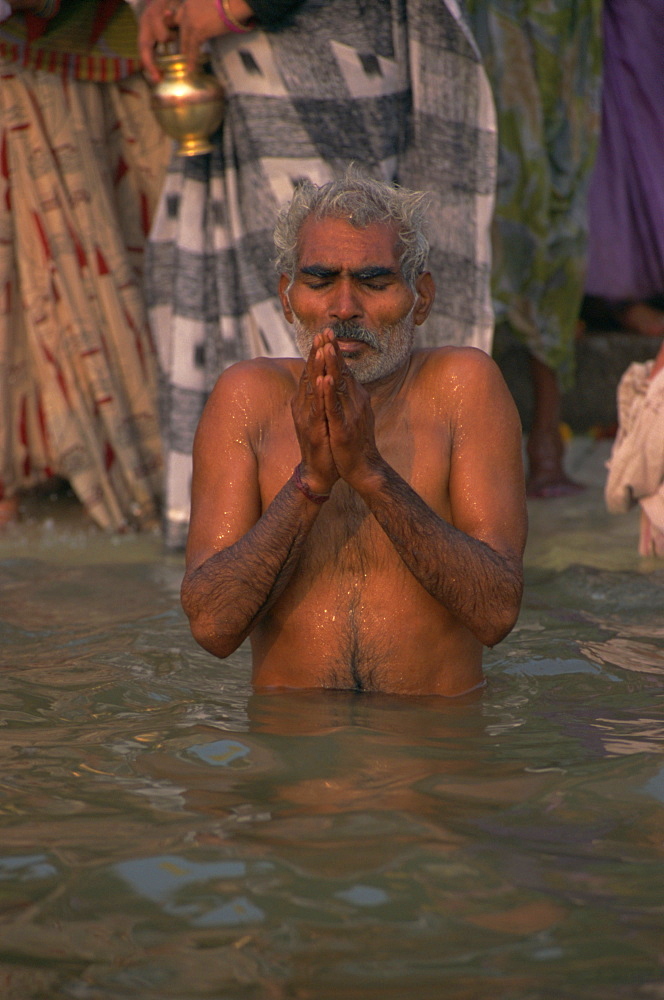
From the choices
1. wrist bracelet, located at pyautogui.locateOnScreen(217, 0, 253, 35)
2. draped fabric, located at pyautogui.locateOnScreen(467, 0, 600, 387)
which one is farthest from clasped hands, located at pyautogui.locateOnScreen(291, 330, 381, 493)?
draped fabric, located at pyautogui.locateOnScreen(467, 0, 600, 387)

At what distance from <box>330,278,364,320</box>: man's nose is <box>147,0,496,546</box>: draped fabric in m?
2.11

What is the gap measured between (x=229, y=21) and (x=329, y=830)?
3.51m

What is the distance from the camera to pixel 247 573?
Answer: 3090mm

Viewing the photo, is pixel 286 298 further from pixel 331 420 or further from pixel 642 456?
pixel 642 456

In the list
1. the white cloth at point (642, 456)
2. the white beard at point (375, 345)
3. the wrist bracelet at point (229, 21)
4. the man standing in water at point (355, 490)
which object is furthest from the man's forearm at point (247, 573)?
the wrist bracelet at point (229, 21)

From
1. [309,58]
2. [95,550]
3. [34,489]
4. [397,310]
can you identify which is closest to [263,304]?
[309,58]

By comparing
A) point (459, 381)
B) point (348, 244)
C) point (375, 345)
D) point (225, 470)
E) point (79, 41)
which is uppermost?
point (79, 41)

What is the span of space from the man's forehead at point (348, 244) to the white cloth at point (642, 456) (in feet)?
6.70

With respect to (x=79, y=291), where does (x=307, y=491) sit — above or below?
above

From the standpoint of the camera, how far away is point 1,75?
5.89m

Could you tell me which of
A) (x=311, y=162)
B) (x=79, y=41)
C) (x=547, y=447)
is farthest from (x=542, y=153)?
(x=79, y=41)

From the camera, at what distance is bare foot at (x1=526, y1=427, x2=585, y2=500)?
6457 mm

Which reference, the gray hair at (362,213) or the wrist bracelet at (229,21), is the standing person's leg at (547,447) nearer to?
the wrist bracelet at (229,21)

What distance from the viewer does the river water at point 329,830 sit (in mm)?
2125
